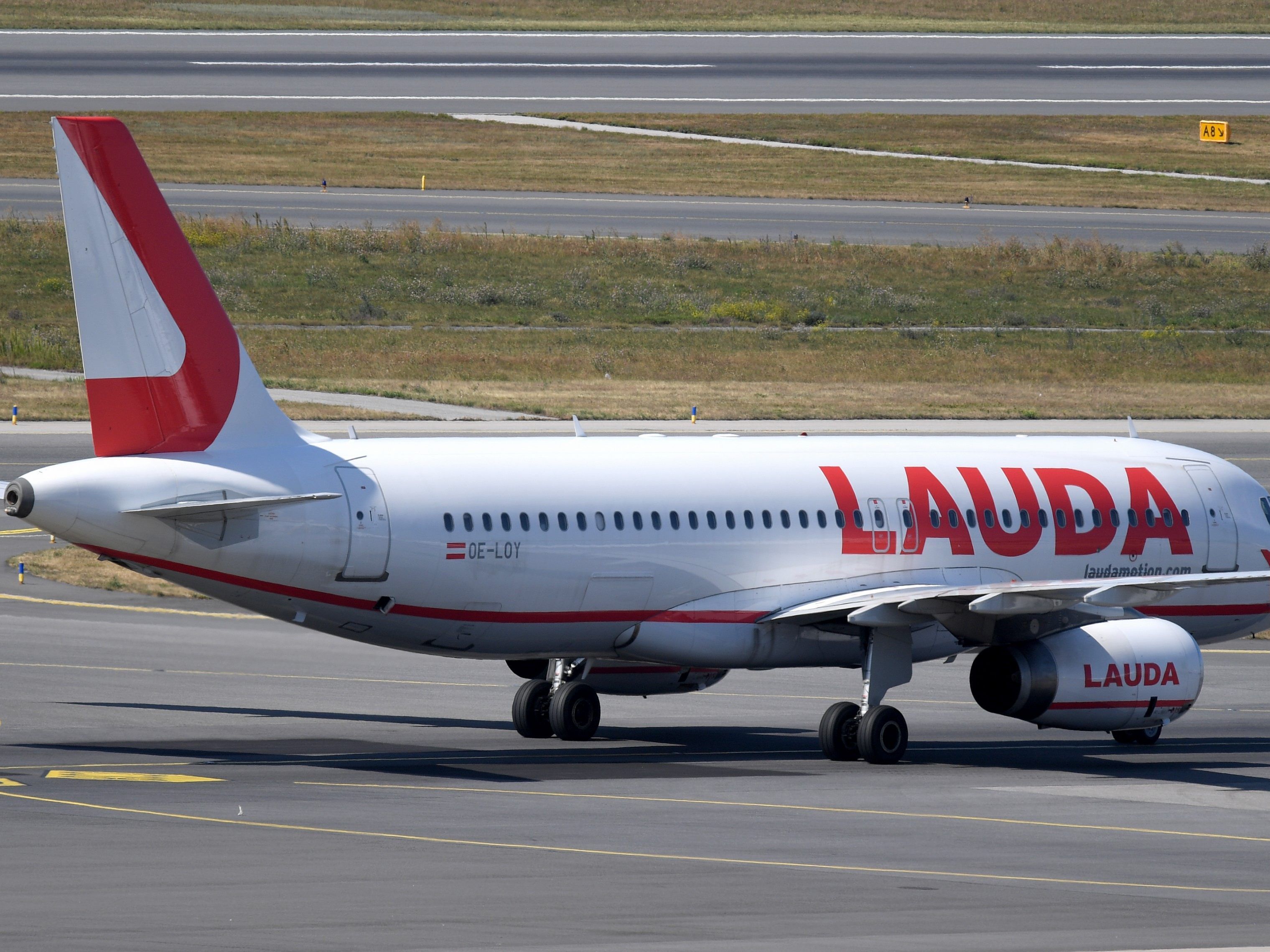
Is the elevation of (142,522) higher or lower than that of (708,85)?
lower

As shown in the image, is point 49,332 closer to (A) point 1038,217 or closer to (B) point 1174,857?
(A) point 1038,217

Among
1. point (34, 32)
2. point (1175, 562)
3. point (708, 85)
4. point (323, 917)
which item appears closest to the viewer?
point (323, 917)

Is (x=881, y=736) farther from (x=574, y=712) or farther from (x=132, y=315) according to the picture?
(x=132, y=315)

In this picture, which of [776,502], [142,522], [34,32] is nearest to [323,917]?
[142,522]

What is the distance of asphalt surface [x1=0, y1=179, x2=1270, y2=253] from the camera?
100188 mm

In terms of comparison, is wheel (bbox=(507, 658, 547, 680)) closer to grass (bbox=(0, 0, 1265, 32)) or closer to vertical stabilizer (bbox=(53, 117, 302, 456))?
vertical stabilizer (bbox=(53, 117, 302, 456))

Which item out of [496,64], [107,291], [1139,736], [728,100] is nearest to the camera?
[107,291]

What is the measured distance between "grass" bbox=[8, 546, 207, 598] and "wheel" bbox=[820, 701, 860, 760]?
18438 millimetres

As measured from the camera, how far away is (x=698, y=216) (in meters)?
105

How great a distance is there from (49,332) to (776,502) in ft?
178

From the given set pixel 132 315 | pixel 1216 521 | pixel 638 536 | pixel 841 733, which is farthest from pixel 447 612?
pixel 1216 521

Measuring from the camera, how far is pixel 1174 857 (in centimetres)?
2225

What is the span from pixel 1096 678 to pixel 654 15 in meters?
137

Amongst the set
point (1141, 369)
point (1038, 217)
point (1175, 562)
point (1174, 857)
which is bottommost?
point (1174, 857)
